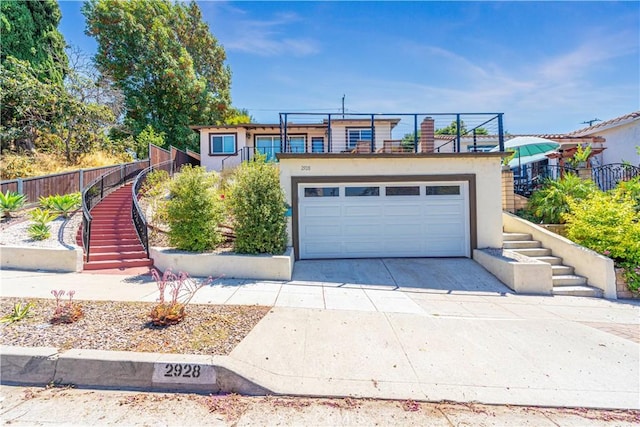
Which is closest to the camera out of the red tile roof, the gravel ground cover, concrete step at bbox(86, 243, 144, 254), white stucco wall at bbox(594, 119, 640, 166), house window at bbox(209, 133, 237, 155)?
the gravel ground cover

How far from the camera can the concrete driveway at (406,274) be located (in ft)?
22.5

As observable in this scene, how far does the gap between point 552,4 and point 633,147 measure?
8.02 meters

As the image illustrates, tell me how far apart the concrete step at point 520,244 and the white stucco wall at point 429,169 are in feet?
0.76

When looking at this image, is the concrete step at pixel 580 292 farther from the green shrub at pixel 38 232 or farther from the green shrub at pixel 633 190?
the green shrub at pixel 38 232

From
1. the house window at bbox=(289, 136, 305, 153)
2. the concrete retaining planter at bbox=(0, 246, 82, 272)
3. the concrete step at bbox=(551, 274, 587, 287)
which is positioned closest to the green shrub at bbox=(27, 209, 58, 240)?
the concrete retaining planter at bbox=(0, 246, 82, 272)

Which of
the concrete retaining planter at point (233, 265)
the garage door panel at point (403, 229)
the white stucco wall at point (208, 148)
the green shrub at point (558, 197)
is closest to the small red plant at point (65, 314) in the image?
the concrete retaining planter at point (233, 265)

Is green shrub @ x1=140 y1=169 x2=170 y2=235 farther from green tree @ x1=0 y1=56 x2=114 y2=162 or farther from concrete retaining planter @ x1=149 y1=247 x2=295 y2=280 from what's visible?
green tree @ x1=0 y1=56 x2=114 y2=162

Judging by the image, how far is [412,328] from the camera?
14.8 ft

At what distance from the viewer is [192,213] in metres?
7.23

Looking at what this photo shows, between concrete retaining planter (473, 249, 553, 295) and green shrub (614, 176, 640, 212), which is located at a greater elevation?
green shrub (614, 176, 640, 212)

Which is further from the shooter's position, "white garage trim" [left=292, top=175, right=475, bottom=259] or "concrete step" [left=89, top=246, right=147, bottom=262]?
"white garage trim" [left=292, top=175, right=475, bottom=259]

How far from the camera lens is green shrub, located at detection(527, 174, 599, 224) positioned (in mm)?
8891

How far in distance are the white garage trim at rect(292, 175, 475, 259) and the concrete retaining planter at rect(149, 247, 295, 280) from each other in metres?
1.84

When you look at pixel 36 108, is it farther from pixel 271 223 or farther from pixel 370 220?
pixel 370 220
